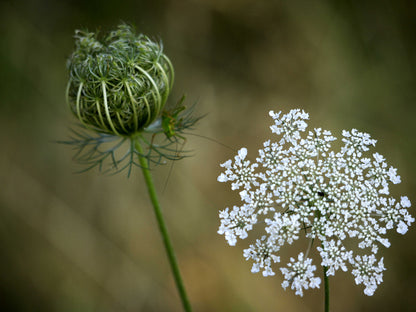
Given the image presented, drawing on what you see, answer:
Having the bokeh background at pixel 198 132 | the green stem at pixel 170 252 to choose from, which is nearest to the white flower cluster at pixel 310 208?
the green stem at pixel 170 252

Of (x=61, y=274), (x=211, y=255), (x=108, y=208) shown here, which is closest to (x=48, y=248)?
(x=61, y=274)

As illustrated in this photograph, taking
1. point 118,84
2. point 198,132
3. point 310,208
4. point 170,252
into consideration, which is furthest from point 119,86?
point 198,132

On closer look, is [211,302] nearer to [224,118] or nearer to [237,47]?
[224,118]

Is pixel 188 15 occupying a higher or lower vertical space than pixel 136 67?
higher

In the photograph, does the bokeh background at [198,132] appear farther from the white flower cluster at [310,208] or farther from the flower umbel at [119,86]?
the white flower cluster at [310,208]

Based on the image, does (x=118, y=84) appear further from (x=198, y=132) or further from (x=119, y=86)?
(x=198, y=132)
